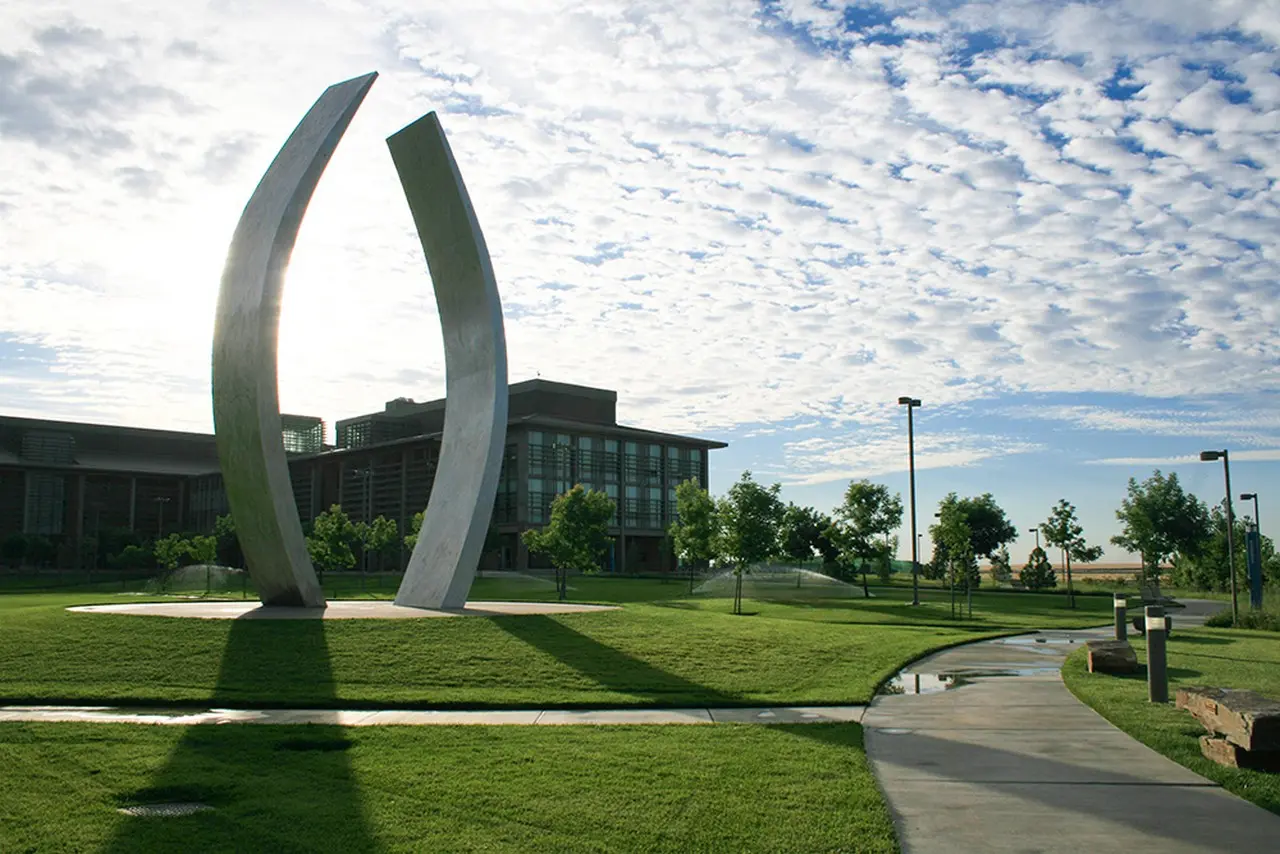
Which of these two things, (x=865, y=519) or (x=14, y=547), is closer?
(x=865, y=519)

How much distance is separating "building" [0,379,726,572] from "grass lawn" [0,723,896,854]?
63815 mm

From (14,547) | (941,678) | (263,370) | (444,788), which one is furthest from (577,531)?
(14,547)

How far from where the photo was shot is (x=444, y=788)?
7770 mm

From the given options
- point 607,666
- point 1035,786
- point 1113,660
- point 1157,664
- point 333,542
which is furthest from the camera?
point 333,542

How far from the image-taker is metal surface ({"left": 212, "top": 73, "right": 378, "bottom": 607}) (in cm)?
1925

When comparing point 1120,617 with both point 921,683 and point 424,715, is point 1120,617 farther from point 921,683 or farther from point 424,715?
point 424,715

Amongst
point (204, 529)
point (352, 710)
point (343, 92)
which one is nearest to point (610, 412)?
point (204, 529)

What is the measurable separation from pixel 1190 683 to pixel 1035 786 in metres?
7.35

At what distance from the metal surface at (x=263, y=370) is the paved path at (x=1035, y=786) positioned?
12110 mm

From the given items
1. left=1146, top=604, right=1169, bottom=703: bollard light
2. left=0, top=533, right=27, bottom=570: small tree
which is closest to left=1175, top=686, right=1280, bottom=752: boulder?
left=1146, top=604, right=1169, bottom=703: bollard light

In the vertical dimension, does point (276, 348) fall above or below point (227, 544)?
above

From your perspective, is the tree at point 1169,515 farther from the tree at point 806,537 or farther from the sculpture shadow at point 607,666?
the sculpture shadow at point 607,666

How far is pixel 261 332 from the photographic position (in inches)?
759

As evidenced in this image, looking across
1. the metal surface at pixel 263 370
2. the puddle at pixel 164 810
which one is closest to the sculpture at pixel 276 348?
the metal surface at pixel 263 370
